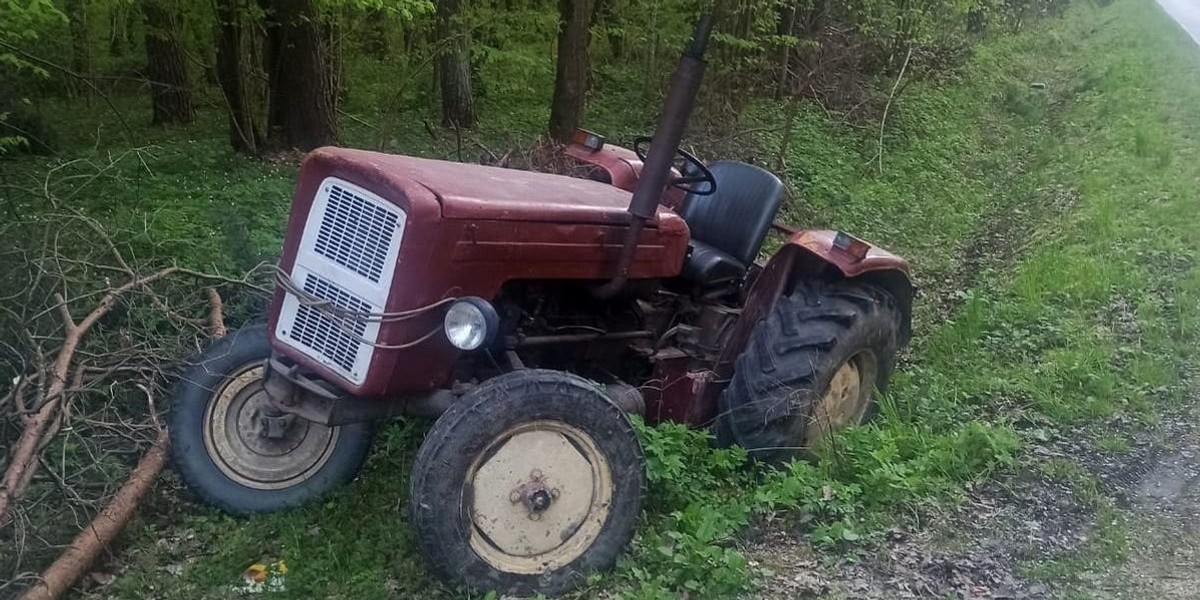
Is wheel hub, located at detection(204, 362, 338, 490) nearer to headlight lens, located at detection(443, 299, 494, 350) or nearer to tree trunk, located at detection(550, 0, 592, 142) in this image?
headlight lens, located at detection(443, 299, 494, 350)

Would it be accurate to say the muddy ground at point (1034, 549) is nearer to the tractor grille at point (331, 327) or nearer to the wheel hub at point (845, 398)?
the wheel hub at point (845, 398)

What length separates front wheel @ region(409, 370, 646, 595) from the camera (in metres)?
3.24

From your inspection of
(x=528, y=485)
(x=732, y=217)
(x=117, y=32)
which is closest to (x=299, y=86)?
(x=117, y=32)

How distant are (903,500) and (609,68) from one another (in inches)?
451

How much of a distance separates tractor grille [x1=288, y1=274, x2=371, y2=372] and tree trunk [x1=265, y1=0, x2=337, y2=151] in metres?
5.50

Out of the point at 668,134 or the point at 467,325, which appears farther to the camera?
the point at 668,134

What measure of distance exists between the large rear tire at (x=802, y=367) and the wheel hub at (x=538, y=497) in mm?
935

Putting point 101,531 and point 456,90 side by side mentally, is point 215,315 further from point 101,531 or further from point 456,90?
point 456,90

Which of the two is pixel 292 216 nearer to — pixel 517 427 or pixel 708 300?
pixel 517 427

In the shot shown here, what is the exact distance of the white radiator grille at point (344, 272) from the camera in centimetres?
337

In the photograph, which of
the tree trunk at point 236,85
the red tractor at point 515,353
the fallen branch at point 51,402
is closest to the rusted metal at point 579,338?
the red tractor at point 515,353

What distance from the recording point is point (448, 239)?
3.32 meters

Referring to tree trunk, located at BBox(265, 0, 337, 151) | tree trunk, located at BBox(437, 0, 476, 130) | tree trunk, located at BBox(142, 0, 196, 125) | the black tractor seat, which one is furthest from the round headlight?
tree trunk, located at BBox(142, 0, 196, 125)

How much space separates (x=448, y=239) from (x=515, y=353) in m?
0.67
